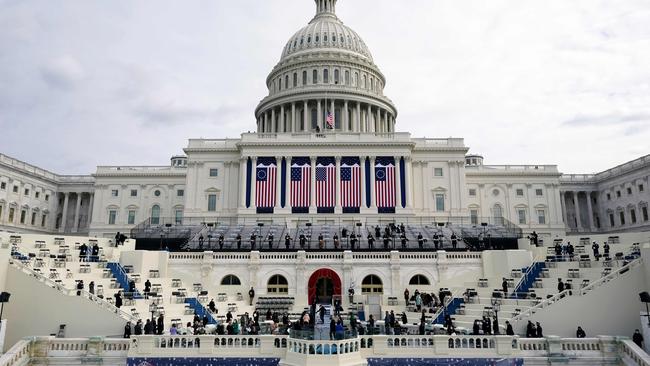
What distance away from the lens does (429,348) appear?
1980 cm

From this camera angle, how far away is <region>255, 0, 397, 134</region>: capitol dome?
8725cm

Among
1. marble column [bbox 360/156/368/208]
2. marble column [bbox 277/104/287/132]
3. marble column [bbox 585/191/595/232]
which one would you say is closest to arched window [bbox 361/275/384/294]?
marble column [bbox 360/156/368/208]

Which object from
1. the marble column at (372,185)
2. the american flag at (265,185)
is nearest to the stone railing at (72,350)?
the american flag at (265,185)

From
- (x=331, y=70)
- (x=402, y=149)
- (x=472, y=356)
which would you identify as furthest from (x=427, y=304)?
(x=331, y=70)

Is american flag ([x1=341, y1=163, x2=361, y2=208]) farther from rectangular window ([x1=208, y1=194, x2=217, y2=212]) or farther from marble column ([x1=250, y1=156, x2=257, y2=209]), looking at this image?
rectangular window ([x1=208, y1=194, x2=217, y2=212])

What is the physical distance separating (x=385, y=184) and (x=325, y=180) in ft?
30.4

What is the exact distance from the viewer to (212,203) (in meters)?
70.8

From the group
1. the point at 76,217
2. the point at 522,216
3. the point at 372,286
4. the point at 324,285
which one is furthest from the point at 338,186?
the point at 76,217

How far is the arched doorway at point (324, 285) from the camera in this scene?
129 ft

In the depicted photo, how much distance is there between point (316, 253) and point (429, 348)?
69.9 ft

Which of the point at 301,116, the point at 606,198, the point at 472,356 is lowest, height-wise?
the point at 472,356

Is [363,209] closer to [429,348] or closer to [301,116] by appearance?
[301,116]

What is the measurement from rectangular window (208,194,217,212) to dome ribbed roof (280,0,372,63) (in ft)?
135

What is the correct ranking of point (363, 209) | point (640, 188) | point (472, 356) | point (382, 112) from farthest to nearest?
point (382, 112) < point (640, 188) < point (363, 209) < point (472, 356)
